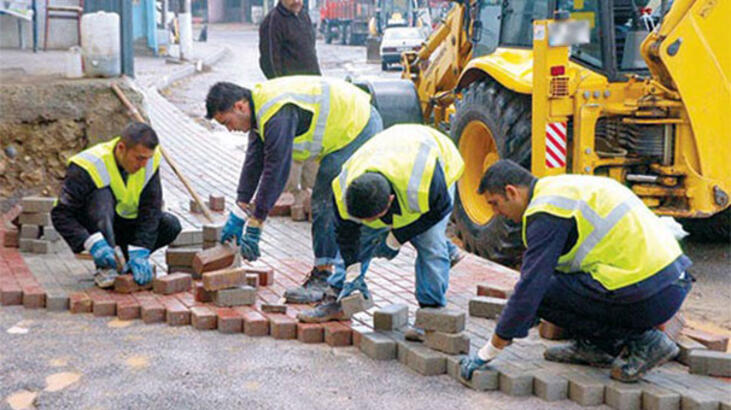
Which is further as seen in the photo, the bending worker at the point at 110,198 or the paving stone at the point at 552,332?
the bending worker at the point at 110,198

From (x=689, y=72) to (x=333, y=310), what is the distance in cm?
313

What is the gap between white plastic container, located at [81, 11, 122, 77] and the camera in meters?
9.05

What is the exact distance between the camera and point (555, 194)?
454 cm

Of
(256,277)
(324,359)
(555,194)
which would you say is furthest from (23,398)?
(555,194)

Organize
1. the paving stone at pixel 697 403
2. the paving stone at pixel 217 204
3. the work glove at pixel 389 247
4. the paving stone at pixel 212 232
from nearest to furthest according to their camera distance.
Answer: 1. the paving stone at pixel 697 403
2. the work glove at pixel 389 247
3. the paving stone at pixel 212 232
4. the paving stone at pixel 217 204

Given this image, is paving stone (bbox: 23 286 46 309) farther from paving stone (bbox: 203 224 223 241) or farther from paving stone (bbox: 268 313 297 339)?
paving stone (bbox: 268 313 297 339)

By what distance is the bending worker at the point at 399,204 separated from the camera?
191 inches

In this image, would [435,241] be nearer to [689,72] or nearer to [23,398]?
[23,398]

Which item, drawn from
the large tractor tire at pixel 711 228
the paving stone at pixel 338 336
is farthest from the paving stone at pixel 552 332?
the large tractor tire at pixel 711 228

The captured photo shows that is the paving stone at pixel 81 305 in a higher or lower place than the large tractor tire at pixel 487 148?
lower

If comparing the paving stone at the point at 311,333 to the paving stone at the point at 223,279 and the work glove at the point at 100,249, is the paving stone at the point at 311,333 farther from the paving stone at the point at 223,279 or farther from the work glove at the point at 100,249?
the work glove at the point at 100,249

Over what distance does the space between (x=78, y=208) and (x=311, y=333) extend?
69.1 inches

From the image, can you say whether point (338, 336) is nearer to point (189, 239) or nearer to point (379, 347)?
point (379, 347)

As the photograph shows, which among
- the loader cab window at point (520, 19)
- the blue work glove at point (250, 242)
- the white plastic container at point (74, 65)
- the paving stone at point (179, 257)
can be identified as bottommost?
the paving stone at point (179, 257)
